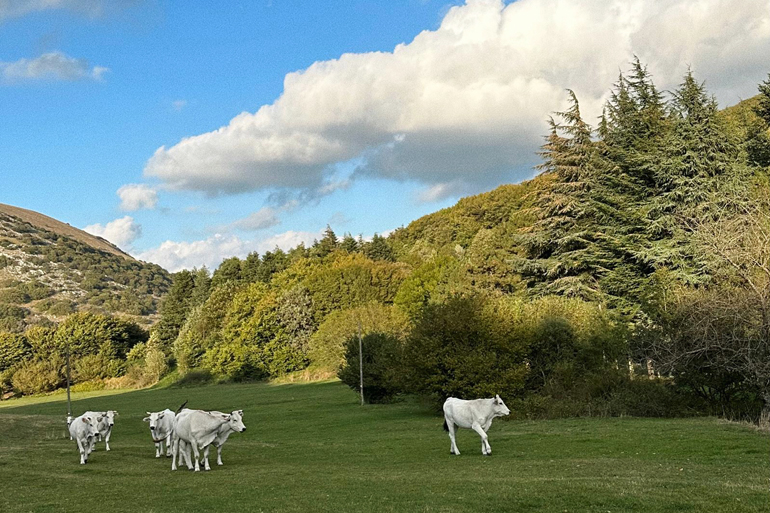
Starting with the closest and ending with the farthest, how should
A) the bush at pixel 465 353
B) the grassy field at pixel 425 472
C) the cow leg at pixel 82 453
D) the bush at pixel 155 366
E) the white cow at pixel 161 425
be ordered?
the grassy field at pixel 425 472 < the cow leg at pixel 82 453 < the white cow at pixel 161 425 < the bush at pixel 465 353 < the bush at pixel 155 366

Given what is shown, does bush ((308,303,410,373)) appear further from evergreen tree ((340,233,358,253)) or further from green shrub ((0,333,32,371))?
green shrub ((0,333,32,371))

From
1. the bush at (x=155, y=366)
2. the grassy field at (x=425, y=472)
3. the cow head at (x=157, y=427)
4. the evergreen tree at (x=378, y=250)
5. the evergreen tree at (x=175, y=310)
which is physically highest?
the evergreen tree at (x=378, y=250)

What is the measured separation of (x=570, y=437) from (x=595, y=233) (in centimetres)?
3336

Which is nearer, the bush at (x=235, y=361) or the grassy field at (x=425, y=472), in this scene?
the grassy field at (x=425, y=472)

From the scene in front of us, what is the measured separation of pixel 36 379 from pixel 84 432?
10293 centimetres

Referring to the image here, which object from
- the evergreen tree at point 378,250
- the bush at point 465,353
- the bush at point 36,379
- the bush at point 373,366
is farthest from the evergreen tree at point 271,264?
the bush at point 465,353

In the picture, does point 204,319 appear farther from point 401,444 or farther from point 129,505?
point 129,505

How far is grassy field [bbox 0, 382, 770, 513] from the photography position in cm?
1305

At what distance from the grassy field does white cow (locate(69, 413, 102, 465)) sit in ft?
1.53

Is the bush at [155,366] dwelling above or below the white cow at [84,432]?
above

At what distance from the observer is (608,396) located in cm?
3884

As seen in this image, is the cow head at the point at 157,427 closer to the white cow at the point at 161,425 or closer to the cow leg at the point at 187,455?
the white cow at the point at 161,425

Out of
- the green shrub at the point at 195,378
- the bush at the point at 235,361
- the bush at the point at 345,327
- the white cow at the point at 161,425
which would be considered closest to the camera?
the white cow at the point at 161,425

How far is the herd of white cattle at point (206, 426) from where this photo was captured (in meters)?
20.8
